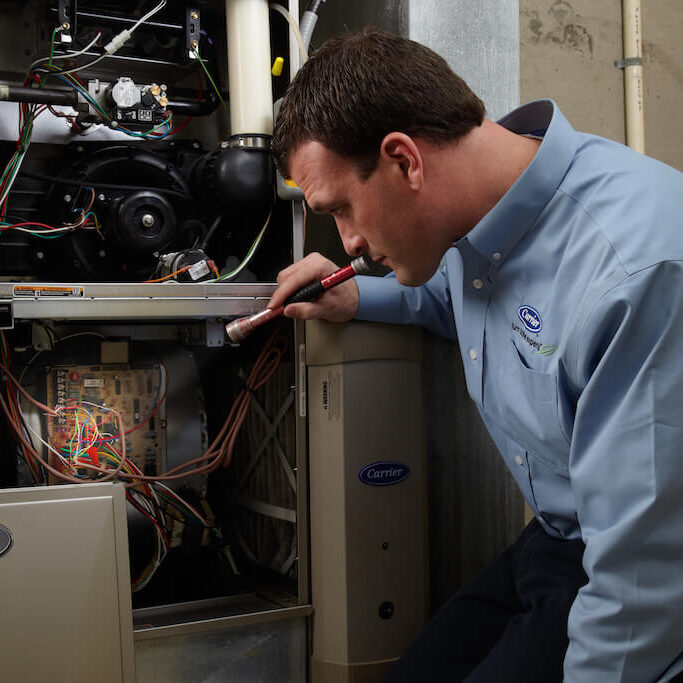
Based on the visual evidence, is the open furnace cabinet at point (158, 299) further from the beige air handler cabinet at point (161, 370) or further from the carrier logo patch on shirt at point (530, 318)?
the carrier logo patch on shirt at point (530, 318)

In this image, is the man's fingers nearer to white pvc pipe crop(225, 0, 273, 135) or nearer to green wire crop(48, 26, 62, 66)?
white pvc pipe crop(225, 0, 273, 135)

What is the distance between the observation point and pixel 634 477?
3.01 feet

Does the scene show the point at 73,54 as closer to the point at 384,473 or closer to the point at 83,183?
the point at 83,183

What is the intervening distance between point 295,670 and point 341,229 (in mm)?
966

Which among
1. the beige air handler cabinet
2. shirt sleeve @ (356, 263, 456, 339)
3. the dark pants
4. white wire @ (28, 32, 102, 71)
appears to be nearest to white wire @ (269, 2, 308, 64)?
the beige air handler cabinet

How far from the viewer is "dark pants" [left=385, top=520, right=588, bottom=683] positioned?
1.16m

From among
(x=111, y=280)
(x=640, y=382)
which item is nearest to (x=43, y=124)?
(x=111, y=280)

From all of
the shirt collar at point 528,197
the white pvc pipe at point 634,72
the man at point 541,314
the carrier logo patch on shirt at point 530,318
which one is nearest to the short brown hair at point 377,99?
the man at point 541,314

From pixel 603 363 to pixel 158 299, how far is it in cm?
89

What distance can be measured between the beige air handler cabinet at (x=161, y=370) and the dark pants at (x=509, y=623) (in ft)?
0.75

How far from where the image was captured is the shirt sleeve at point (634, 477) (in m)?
0.90

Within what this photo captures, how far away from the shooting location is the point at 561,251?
3.63ft

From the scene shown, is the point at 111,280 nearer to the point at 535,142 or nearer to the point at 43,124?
the point at 43,124

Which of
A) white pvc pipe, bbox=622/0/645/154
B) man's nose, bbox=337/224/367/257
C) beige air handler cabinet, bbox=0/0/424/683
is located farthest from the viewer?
white pvc pipe, bbox=622/0/645/154
